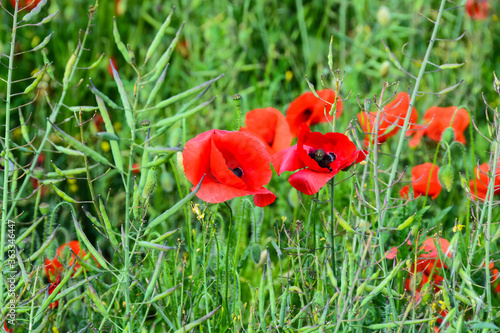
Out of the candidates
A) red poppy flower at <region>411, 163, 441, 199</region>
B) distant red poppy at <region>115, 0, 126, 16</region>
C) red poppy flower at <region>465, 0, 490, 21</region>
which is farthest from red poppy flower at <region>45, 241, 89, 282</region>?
red poppy flower at <region>465, 0, 490, 21</region>

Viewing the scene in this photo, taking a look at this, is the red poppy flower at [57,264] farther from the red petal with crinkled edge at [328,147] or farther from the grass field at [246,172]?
the red petal with crinkled edge at [328,147]

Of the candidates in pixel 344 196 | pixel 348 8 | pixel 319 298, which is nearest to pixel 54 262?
pixel 319 298

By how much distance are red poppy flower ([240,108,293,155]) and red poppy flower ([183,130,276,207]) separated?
20cm

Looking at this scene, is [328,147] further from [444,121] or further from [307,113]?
[444,121]

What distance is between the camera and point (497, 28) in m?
2.71

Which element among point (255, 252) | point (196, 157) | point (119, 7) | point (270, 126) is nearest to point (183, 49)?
point (119, 7)

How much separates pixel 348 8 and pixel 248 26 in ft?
2.15

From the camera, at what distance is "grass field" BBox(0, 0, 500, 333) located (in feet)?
2.81

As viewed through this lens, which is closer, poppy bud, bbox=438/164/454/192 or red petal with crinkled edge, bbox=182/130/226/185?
red petal with crinkled edge, bbox=182/130/226/185

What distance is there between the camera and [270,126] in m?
1.23

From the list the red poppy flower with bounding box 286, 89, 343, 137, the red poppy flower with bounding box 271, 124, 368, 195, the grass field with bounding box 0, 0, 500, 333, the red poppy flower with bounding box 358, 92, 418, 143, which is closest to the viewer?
the grass field with bounding box 0, 0, 500, 333

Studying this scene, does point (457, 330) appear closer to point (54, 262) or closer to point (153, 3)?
point (54, 262)

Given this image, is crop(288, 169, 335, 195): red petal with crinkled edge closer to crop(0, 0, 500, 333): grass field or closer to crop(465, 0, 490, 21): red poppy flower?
crop(0, 0, 500, 333): grass field

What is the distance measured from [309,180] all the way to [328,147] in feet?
0.38
